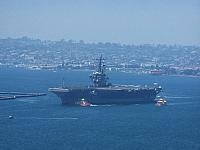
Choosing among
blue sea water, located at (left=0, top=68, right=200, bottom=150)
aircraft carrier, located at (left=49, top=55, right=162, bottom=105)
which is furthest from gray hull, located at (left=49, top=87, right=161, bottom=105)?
blue sea water, located at (left=0, top=68, right=200, bottom=150)

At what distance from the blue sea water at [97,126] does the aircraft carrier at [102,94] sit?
6.36 feet

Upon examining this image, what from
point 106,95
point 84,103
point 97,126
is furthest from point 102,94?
point 97,126

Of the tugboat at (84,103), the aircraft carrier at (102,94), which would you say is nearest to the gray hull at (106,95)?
the aircraft carrier at (102,94)

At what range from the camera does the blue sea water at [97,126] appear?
54.5m

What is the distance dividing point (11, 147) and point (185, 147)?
13.7 meters

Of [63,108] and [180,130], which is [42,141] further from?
[63,108]

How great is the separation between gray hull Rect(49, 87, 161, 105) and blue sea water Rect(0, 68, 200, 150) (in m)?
1.88

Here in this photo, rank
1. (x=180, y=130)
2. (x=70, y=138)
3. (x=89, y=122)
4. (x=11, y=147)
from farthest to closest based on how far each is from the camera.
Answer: (x=89, y=122)
(x=180, y=130)
(x=70, y=138)
(x=11, y=147)

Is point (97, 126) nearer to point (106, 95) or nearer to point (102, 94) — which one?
point (102, 94)

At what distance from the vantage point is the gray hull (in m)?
85.1

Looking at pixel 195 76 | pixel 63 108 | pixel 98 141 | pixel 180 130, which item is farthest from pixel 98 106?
pixel 195 76

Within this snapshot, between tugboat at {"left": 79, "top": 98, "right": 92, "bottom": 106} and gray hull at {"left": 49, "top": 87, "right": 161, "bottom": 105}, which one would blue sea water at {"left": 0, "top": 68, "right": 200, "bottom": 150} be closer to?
tugboat at {"left": 79, "top": 98, "right": 92, "bottom": 106}

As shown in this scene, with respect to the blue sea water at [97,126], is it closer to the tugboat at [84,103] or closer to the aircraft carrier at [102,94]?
→ the tugboat at [84,103]

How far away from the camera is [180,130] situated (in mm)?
63250
